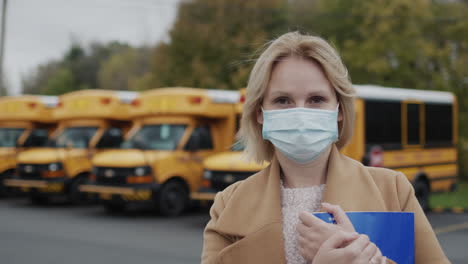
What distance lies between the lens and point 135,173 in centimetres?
1353

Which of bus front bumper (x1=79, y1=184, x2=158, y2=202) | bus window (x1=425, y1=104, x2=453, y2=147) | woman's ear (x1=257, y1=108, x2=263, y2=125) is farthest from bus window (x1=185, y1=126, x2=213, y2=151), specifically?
woman's ear (x1=257, y1=108, x2=263, y2=125)

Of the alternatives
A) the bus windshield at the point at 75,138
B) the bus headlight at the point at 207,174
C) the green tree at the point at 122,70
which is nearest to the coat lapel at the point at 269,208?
the bus headlight at the point at 207,174

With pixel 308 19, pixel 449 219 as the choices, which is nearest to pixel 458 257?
pixel 449 219

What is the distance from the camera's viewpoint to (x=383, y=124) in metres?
13.0

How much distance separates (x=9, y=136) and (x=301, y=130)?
1844 centimetres

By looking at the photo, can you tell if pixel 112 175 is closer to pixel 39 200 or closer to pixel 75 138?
pixel 75 138

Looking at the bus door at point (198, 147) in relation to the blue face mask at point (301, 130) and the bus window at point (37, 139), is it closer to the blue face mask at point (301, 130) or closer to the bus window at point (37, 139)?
the bus window at point (37, 139)

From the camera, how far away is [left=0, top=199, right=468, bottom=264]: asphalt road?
8.91 m

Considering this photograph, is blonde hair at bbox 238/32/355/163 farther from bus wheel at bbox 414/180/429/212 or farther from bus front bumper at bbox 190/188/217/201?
bus wheel at bbox 414/180/429/212

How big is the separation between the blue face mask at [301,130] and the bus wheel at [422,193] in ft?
39.9

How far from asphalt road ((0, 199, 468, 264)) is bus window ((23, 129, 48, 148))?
377cm

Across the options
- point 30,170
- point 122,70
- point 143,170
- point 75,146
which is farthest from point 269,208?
point 122,70

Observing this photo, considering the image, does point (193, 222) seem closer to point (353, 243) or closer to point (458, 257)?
point (458, 257)

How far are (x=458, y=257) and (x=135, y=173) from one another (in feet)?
24.2
